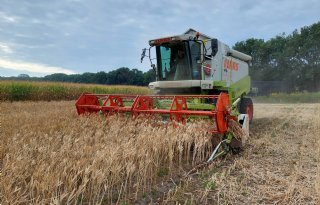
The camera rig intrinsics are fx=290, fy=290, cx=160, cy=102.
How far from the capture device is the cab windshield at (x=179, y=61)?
632 centimetres

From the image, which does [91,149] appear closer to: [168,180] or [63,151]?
[63,151]

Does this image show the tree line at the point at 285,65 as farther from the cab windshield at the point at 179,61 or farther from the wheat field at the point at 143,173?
the wheat field at the point at 143,173

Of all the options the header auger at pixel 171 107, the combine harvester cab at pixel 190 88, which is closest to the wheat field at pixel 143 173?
the header auger at pixel 171 107

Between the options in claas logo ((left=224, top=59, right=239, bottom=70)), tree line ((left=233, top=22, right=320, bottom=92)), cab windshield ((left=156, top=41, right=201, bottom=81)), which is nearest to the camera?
cab windshield ((left=156, top=41, right=201, bottom=81))

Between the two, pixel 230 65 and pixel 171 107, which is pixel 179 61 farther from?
pixel 171 107

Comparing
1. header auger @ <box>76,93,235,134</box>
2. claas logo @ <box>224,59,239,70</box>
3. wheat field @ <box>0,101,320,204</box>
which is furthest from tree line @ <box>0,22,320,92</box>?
wheat field @ <box>0,101,320,204</box>

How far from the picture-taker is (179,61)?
661 centimetres

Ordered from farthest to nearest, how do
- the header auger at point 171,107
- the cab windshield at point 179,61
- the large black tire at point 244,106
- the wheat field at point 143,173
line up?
the large black tire at point 244,106
the cab windshield at point 179,61
the header auger at point 171,107
the wheat field at point 143,173

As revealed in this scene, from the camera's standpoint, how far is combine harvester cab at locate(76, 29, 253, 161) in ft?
15.5

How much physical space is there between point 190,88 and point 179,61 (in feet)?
2.26

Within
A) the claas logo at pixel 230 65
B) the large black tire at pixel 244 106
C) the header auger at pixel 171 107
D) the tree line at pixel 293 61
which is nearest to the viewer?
the header auger at pixel 171 107

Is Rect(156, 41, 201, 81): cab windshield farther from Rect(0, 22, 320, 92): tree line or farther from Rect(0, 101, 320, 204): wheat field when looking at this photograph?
Rect(0, 22, 320, 92): tree line

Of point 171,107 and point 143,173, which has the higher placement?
point 171,107

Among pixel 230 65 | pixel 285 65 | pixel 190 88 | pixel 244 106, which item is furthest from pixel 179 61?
pixel 285 65
